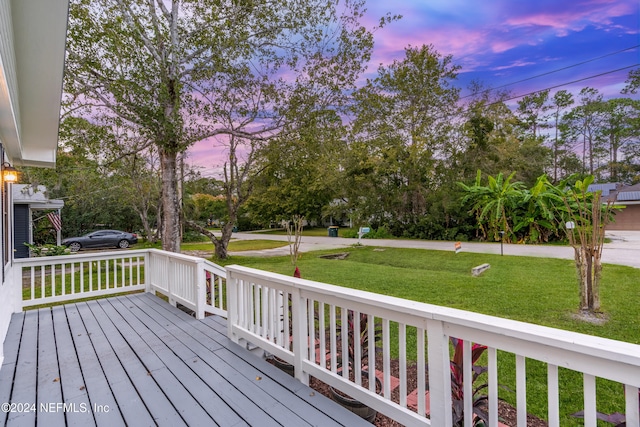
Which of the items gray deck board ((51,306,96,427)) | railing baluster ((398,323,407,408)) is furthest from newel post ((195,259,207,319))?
railing baluster ((398,323,407,408))

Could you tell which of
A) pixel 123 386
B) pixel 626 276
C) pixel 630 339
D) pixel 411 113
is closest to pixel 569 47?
pixel 411 113

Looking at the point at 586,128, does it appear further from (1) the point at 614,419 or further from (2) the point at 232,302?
(2) the point at 232,302

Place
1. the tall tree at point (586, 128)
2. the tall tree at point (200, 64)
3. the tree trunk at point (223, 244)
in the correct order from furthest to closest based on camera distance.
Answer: the tall tree at point (586, 128)
the tree trunk at point (223, 244)
the tall tree at point (200, 64)

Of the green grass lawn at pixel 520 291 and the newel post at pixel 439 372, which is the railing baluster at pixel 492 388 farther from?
the green grass lawn at pixel 520 291

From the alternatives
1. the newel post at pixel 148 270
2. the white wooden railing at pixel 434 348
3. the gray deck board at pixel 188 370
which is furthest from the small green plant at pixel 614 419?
the newel post at pixel 148 270

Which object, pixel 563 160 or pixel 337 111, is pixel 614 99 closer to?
pixel 563 160

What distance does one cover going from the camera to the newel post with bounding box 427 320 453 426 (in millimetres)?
1517

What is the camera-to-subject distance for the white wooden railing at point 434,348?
3.60 ft

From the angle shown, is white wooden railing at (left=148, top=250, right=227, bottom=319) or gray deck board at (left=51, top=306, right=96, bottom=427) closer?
gray deck board at (left=51, top=306, right=96, bottom=427)

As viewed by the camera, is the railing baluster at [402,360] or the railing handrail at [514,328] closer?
the railing handrail at [514,328]

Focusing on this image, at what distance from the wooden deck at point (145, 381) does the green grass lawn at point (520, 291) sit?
2020 mm

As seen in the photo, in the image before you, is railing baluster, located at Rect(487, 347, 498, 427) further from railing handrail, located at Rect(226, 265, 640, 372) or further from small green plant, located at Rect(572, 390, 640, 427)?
small green plant, located at Rect(572, 390, 640, 427)

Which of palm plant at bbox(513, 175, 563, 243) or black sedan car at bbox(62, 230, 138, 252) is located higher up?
palm plant at bbox(513, 175, 563, 243)

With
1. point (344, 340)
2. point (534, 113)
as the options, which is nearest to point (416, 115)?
point (534, 113)
